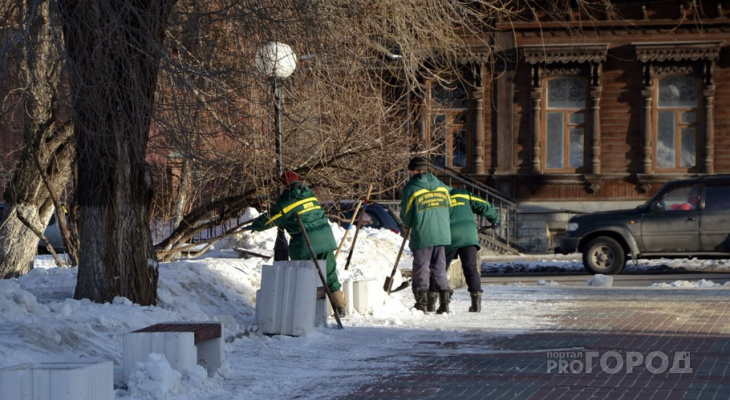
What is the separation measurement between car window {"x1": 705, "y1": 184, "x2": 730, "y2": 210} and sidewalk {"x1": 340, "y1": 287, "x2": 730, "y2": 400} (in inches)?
322

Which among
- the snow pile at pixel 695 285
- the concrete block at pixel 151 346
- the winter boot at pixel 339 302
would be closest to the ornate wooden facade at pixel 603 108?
the snow pile at pixel 695 285

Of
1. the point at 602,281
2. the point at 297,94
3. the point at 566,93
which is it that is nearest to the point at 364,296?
the point at 297,94

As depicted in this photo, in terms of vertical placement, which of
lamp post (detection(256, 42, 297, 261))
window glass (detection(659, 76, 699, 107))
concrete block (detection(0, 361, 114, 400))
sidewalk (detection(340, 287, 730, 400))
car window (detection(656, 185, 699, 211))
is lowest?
sidewalk (detection(340, 287, 730, 400))

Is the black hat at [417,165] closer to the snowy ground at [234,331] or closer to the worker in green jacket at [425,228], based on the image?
the worker in green jacket at [425,228]

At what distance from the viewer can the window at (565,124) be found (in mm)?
31297

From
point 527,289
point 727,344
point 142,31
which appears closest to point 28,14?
point 142,31

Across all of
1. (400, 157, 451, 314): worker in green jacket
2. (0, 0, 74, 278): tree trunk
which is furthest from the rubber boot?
(0, 0, 74, 278): tree trunk

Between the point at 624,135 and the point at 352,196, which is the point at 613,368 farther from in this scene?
the point at 624,135

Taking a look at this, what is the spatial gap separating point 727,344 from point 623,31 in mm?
21673

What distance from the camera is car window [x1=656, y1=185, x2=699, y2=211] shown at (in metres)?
21.1

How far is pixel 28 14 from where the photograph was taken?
8750mm

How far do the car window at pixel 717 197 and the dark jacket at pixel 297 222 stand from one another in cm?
1091

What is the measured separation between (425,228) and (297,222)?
1881mm

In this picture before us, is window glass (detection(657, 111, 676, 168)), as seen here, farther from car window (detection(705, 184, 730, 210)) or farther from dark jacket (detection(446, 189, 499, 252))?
dark jacket (detection(446, 189, 499, 252))
